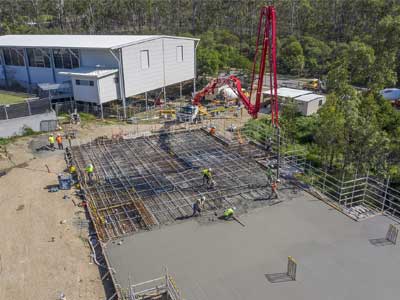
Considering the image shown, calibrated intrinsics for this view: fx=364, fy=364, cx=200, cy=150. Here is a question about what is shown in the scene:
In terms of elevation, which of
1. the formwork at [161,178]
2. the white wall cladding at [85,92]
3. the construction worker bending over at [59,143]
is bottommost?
the formwork at [161,178]

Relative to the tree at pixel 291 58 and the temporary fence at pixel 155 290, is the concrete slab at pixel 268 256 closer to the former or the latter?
the temporary fence at pixel 155 290

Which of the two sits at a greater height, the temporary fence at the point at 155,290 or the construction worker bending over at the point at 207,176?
the construction worker bending over at the point at 207,176

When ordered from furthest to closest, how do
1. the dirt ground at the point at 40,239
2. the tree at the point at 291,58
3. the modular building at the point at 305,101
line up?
the tree at the point at 291,58
the modular building at the point at 305,101
the dirt ground at the point at 40,239

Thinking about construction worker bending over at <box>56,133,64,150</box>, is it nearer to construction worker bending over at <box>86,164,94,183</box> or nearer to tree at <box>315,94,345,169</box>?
construction worker bending over at <box>86,164,94,183</box>

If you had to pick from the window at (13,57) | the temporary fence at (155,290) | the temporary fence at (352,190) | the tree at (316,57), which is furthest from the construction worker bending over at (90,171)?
the tree at (316,57)

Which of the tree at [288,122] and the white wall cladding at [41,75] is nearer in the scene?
the tree at [288,122]

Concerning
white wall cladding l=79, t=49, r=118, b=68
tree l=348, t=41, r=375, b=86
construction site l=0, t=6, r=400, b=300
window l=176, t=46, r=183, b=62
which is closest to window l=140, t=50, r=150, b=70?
white wall cladding l=79, t=49, r=118, b=68

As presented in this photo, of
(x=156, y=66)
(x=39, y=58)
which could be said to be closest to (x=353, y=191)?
(x=156, y=66)

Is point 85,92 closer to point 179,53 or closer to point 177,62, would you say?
point 177,62

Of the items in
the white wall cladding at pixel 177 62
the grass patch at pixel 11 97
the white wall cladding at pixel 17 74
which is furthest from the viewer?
the white wall cladding at pixel 17 74
